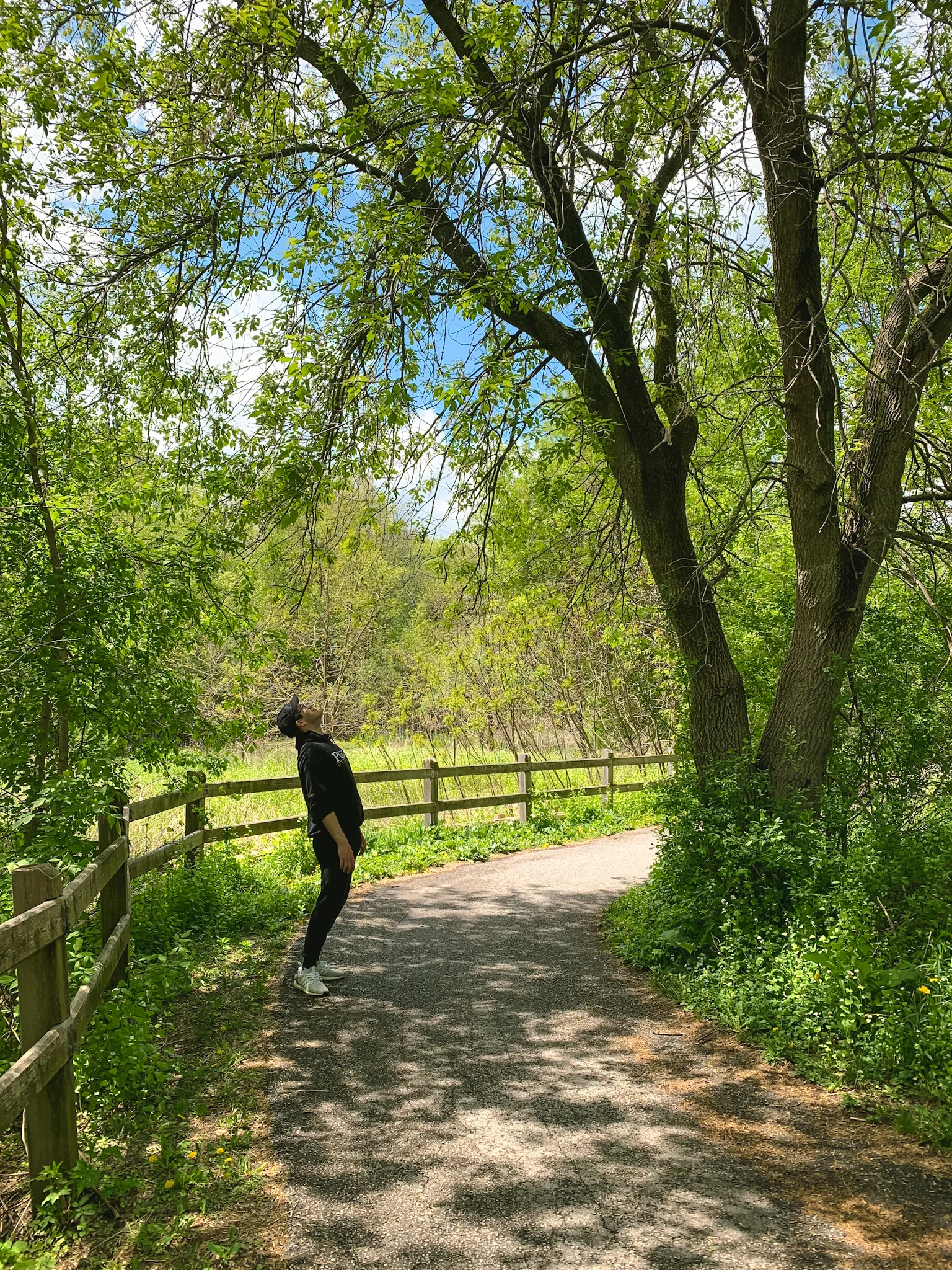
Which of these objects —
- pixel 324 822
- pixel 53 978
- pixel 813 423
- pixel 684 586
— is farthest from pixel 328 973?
pixel 813 423

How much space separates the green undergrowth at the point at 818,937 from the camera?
4.34 metres

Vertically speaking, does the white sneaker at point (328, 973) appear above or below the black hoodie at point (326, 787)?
below

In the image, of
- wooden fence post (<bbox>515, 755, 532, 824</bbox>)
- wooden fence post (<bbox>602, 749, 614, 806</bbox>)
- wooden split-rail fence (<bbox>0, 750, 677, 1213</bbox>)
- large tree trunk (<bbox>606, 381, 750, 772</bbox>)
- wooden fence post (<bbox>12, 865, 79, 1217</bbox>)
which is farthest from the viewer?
wooden fence post (<bbox>602, 749, 614, 806</bbox>)

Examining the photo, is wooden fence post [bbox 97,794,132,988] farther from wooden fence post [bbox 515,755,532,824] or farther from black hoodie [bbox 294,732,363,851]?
wooden fence post [bbox 515,755,532,824]

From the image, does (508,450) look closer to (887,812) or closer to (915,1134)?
(887,812)

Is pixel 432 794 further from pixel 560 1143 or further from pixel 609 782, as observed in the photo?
pixel 560 1143

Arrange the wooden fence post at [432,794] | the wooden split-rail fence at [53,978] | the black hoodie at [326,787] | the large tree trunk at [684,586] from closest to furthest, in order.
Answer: the wooden split-rail fence at [53,978], the black hoodie at [326,787], the large tree trunk at [684,586], the wooden fence post at [432,794]

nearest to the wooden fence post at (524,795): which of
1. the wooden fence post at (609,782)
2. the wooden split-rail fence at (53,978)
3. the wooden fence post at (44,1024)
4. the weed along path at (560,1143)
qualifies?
the wooden fence post at (609,782)

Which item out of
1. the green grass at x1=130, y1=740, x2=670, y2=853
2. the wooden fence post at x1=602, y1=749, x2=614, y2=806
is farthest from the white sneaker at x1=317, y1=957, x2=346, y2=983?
the wooden fence post at x1=602, y1=749, x2=614, y2=806

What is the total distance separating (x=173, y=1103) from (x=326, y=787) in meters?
2.27

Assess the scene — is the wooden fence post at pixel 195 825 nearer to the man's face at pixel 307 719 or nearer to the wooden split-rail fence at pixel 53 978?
the man's face at pixel 307 719

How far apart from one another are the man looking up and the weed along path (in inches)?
10.4

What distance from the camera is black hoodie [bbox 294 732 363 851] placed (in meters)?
6.17

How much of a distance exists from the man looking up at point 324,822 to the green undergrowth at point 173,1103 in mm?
423
